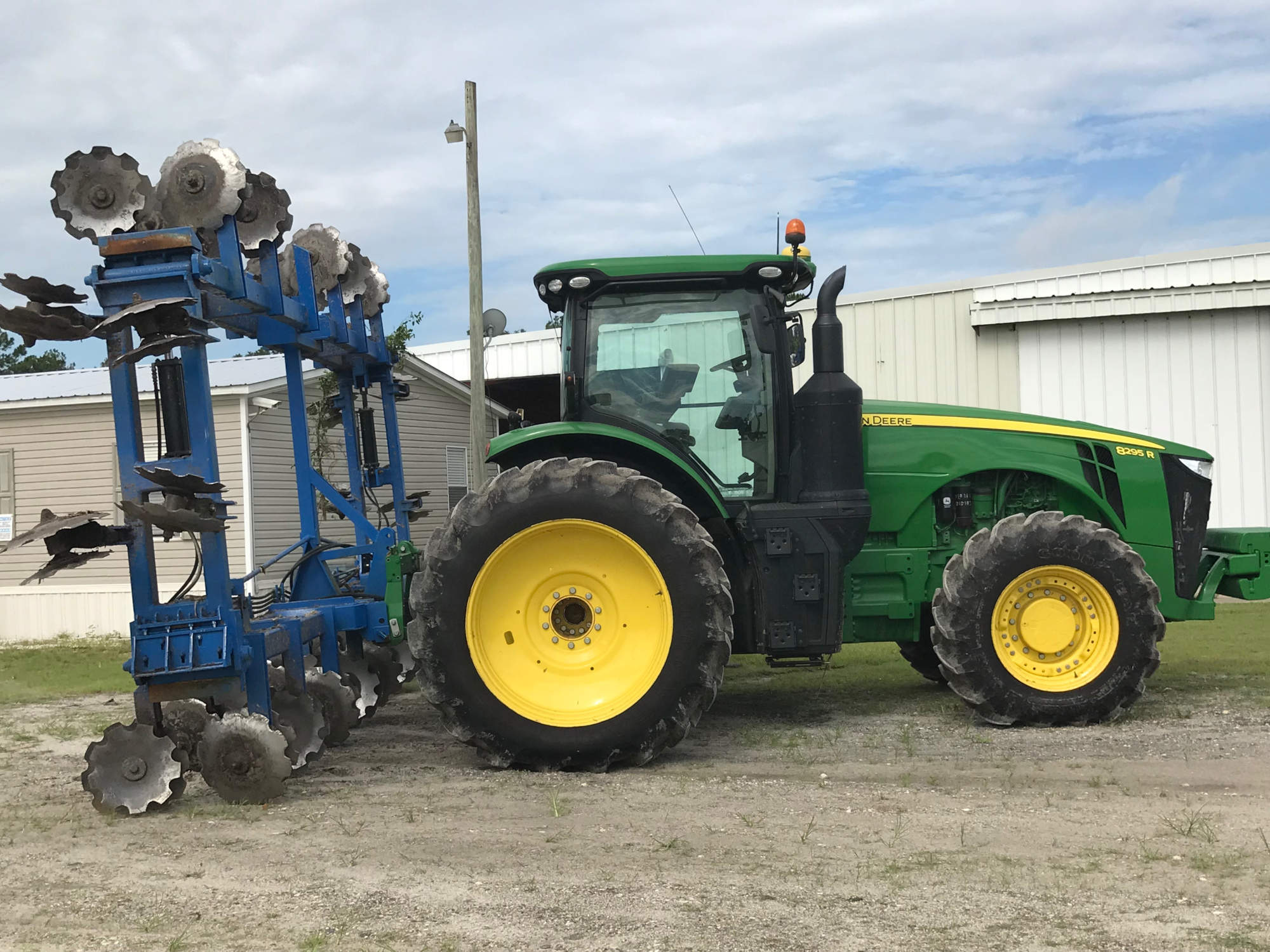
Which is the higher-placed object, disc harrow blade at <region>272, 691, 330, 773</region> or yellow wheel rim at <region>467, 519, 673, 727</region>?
yellow wheel rim at <region>467, 519, 673, 727</region>

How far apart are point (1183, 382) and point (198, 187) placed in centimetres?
1279

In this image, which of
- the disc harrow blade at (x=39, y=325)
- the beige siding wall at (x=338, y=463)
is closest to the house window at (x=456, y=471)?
the beige siding wall at (x=338, y=463)

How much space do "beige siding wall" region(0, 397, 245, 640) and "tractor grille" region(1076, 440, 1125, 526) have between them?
1168cm

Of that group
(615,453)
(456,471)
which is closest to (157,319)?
(615,453)

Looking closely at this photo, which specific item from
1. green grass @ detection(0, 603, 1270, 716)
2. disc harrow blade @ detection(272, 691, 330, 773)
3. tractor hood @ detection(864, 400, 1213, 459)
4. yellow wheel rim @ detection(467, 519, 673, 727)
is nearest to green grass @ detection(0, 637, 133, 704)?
green grass @ detection(0, 603, 1270, 716)

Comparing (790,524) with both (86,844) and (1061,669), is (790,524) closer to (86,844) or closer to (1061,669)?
(1061,669)

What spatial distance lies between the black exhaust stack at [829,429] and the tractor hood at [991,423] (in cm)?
50

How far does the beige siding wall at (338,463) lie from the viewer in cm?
1565

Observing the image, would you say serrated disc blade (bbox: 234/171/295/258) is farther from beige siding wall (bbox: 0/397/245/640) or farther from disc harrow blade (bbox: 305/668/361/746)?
beige siding wall (bbox: 0/397/245/640)

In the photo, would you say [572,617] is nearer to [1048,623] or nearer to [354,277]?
[1048,623]

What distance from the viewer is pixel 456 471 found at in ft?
64.6

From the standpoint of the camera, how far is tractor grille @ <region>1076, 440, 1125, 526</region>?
7.61 meters

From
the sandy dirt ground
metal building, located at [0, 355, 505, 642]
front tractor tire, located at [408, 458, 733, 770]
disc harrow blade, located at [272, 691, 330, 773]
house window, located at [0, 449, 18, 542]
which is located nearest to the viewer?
the sandy dirt ground

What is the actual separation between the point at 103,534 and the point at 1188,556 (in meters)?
6.21
